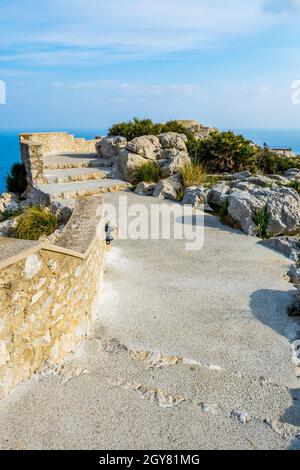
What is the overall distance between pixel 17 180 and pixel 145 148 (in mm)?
6150

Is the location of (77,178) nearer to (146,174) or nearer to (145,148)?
(146,174)

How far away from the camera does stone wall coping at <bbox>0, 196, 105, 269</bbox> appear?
3030mm

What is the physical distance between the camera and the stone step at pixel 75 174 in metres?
12.8

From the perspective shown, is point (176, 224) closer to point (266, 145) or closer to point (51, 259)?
point (51, 259)

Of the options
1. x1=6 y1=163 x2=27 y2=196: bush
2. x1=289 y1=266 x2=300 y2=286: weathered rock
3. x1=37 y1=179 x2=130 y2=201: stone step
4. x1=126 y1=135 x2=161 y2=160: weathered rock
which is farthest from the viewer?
x1=6 y1=163 x2=27 y2=196: bush

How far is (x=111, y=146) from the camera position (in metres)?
16.0

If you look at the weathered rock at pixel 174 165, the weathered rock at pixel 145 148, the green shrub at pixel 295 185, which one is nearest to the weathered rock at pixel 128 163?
the weathered rock at pixel 145 148

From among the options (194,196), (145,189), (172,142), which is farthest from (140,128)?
(194,196)

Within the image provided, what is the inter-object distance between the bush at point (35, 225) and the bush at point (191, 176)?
4.50 meters

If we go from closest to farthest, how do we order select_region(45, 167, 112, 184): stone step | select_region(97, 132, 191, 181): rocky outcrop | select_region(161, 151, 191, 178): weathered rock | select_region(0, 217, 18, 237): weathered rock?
select_region(0, 217, 18, 237): weathered rock, select_region(161, 151, 191, 178): weathered rock, select_region(97, 132, 191, 181): rocky outcrop, select_region(45, 167, 112, 184): stone step

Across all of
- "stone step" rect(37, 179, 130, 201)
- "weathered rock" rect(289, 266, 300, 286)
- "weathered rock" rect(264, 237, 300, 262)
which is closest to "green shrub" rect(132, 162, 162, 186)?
"stone step" rect(37, 179, 130, 201)

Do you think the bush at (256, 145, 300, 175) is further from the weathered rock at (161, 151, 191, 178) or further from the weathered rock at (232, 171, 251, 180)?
the weathered rock at (161, 151, 191, 178)

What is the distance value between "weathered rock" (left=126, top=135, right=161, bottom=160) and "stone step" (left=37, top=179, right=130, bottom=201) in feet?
5.11
